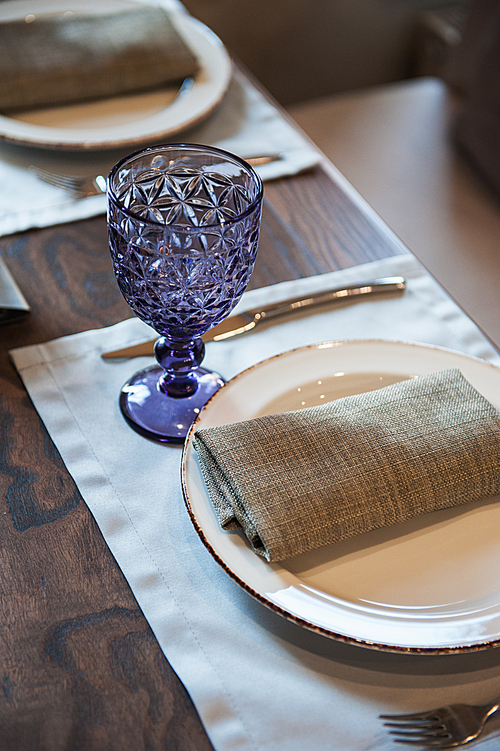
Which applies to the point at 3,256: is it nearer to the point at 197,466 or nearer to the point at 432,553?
the point at 197,466

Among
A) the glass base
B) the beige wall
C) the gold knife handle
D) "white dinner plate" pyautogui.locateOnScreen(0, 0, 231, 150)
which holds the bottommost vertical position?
the beige wall

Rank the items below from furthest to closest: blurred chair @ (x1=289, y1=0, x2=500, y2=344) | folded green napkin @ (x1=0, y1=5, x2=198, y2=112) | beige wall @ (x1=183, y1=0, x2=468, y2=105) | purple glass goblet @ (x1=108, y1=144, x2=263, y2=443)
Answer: beige wall @ (x1=183, y1=0, x2=468, y2=105) < blurred chair @ (x1=289, y1=0, x2=500, y2=344) < folded green napkin @ (x1=0, y1=5, x2=198, y2=112) < purple glass goblet @ (x1=108, y1=144, x2=263, y2=443)

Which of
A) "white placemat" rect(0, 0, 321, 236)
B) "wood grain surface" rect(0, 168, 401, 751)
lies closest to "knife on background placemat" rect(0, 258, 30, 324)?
"wood grain surface" rect(0, 168, 401, 751)

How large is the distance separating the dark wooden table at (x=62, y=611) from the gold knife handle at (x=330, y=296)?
14 centimetres

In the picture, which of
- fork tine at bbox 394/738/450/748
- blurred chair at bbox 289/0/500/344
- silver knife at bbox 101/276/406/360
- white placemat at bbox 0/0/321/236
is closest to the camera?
fork tine at bbox 394/738/450/748

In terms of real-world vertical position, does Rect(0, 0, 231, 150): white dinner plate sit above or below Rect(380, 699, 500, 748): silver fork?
above

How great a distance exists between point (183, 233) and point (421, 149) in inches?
39.6

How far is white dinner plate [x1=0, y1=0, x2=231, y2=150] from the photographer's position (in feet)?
2.90

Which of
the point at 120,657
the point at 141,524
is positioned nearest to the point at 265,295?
the point at 141,524

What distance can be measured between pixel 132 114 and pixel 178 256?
1.73ft

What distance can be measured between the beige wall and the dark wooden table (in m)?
1.44

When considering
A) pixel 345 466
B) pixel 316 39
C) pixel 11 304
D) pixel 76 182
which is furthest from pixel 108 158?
pixel 316 39

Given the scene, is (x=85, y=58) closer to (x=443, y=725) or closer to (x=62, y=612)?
(x=62, y=612)

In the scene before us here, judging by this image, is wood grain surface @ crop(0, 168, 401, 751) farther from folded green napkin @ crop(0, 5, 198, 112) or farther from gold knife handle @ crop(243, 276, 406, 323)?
folded green napkin @ crop(0, 5, 198, 112)
